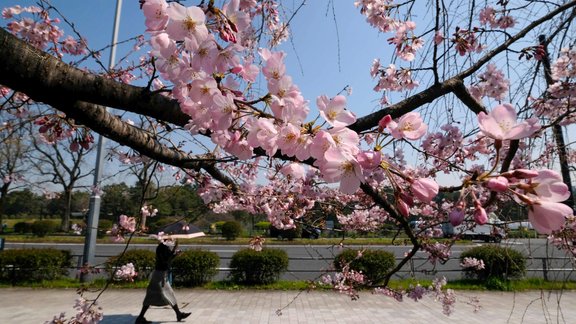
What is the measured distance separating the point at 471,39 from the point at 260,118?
8.77 feet

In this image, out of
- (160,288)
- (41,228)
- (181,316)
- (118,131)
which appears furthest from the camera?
(41,228)

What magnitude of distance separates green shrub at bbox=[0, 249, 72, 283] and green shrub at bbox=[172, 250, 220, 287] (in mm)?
2873

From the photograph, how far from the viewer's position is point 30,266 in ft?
29.8

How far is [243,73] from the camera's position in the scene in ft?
3.67

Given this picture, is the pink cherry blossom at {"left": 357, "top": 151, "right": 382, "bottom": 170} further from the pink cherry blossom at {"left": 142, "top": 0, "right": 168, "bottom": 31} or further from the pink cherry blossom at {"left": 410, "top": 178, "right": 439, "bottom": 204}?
the pink cherry blossom at {"left": 142, "top": 0, "right": 168, "bottom": 31}

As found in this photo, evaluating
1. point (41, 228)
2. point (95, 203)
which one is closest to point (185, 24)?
point (95, 203)

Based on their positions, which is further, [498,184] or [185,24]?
[185,24]

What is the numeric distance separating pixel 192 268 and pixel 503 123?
912 cm

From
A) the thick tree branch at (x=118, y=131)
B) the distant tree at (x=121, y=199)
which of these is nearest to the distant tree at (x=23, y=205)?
the distant tree at (x=121, y=199)

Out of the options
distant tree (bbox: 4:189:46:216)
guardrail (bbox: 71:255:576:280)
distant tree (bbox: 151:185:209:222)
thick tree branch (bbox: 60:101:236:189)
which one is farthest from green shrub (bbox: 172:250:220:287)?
distant tree (bbox: 4:189:46:216)

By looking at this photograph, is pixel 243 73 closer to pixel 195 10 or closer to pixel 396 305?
pixel 195 10

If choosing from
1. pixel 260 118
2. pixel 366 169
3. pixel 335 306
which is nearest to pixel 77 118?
pixel 260 118

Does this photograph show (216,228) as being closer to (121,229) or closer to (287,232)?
(287,232)

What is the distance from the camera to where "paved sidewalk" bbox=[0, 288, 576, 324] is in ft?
19.8
